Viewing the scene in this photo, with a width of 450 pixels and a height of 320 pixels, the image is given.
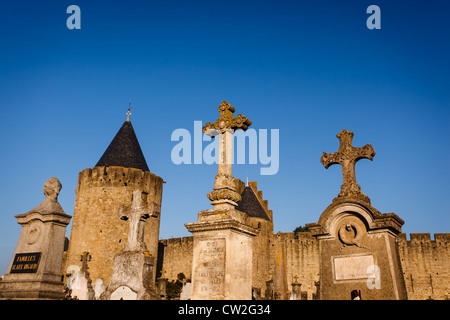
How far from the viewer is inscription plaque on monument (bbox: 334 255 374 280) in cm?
646

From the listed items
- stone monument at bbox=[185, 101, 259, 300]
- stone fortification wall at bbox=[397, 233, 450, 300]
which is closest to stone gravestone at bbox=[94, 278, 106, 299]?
stone monument at bbox=[185, 101, 259, 300]

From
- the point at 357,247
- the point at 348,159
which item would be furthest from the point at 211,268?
the point at 348,159

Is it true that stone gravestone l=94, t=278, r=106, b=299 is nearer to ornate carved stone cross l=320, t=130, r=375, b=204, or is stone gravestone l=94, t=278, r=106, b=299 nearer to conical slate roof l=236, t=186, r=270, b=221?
conical slate roof l=236, t=186, r=270, b=221

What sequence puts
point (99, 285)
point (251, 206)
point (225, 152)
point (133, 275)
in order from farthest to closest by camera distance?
1. point (251, 206)
2. point (99, 285)
3. point (133, 275)
4. point (225, 152)

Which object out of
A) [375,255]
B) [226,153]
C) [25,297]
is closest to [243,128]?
[226,153]

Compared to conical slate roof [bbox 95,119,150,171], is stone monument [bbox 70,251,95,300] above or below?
below

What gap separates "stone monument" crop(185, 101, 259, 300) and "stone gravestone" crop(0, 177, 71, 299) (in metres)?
3.57

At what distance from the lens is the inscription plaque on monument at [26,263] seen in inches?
318

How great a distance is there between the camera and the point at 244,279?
623 cm

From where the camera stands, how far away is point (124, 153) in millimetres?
31984

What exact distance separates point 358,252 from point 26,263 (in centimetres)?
684

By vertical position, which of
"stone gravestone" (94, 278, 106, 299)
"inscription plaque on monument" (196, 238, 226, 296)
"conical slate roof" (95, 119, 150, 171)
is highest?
"conical slate roof" (95, 119, 150, 171)

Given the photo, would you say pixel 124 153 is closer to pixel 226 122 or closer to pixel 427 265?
pixel 427 265
